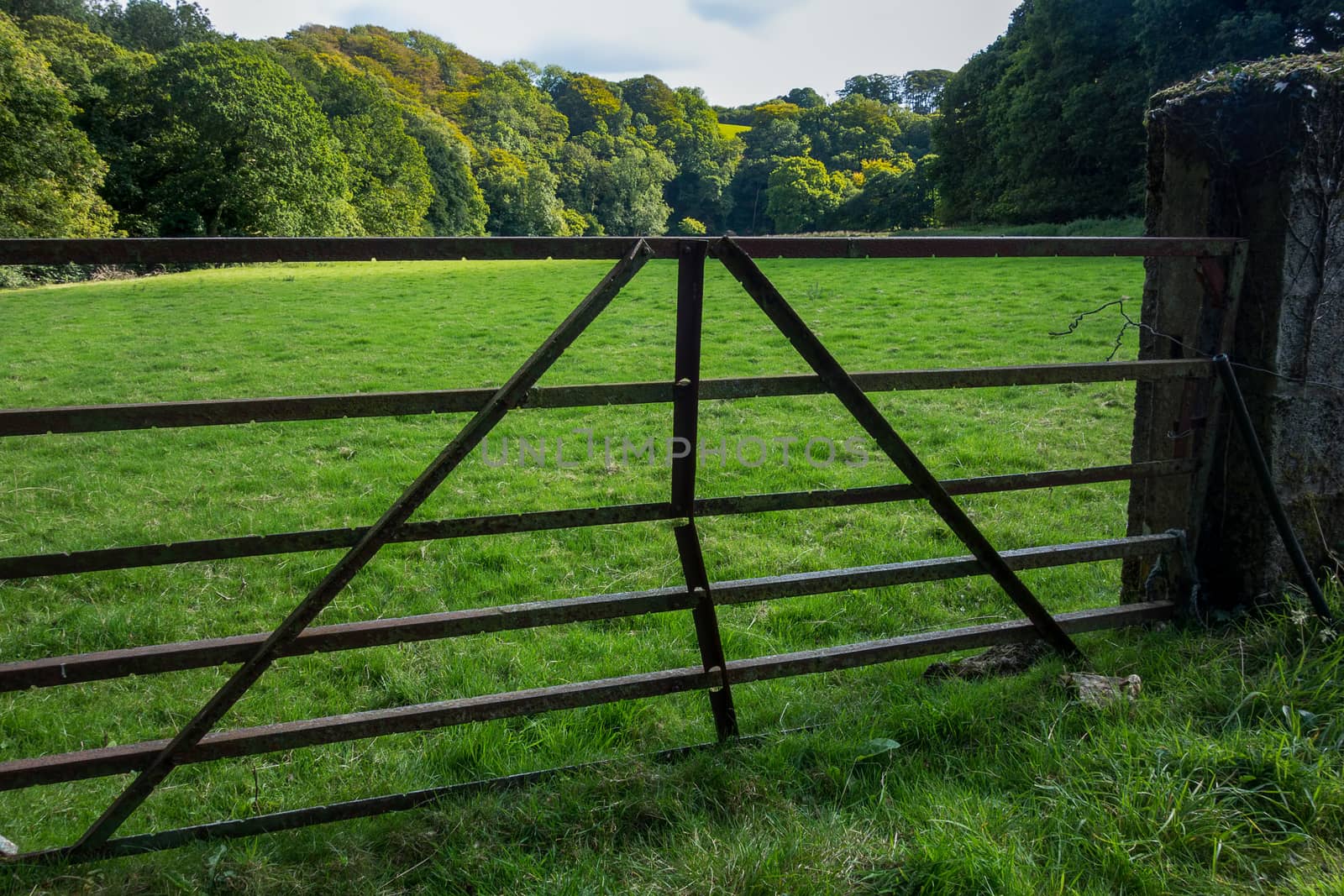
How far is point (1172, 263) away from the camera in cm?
366

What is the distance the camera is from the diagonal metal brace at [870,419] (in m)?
2.75

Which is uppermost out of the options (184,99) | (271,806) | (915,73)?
(915,73)

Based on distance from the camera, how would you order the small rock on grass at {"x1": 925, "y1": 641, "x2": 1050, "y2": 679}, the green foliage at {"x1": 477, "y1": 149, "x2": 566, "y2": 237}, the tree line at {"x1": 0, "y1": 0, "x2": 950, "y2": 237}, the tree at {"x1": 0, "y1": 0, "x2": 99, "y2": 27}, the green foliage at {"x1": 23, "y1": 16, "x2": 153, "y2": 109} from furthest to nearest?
the green foliage at {"x1": 477, "y1": 149, "x2": 566, "y2": 237} → the tree at {"x1": 0, "y1": 0, "x2": 99, "y2": 27} → the green foliage at {"x1": 23, "y1": 16, "x2": 153, "y2": 109} → the tree line at {"x1": 0, "y1": 0, "x2": 950, "y2": 237} → the small rock on grass at {"x1": 925, "y1": 641, "x2": 1050, "y2": 679}

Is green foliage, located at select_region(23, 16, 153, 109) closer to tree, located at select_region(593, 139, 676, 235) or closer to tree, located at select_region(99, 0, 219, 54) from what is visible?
tree, located at select_region(99, 0, 219, 54)

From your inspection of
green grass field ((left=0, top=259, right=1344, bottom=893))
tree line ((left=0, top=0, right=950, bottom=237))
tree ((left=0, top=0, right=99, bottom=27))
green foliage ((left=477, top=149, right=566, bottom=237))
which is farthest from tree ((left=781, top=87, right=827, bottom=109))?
green grass field ((left=0, top=259, right=1344, bottom=893))

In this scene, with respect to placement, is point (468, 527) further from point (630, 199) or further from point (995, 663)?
point (630, 199)

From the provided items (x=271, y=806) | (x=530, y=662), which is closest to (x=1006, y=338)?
(x=530, y=662)

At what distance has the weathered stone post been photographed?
3318mm

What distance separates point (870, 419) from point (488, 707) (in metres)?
1.66

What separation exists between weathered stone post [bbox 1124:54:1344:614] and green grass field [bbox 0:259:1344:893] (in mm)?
529

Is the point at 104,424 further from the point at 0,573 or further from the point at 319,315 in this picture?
the point at 319,315

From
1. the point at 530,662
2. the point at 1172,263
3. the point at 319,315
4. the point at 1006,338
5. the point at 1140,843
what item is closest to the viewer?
the point at 1140,843

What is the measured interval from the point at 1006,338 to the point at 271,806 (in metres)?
12.7

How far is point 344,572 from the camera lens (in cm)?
254
